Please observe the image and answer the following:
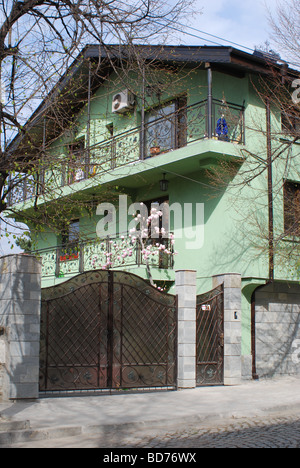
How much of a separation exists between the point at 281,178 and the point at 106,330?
22.0 feet

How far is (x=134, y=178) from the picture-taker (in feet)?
53.5

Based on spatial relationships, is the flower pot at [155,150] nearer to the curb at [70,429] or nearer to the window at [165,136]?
the window at [165,136]

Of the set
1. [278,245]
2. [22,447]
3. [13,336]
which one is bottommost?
[22,447]

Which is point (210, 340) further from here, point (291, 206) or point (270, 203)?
point (291, 206)

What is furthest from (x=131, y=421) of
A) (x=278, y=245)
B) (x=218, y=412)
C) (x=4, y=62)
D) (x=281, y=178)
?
(x=281, y=178)

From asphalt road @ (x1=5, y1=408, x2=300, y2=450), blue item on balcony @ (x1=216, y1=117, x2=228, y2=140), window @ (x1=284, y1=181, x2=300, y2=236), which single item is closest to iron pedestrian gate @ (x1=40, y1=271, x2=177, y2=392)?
asphalt road @ (x1=5, y1=408, x2=300, y2=450)

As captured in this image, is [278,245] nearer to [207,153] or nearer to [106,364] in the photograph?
[207,153]

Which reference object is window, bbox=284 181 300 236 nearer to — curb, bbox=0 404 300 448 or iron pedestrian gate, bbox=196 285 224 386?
iron pedestrian gate, bbox=196 285 224 386

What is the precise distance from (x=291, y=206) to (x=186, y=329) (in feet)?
16.5

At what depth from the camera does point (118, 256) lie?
16344 mm

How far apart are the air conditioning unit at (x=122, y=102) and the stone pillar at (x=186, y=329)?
7202mm

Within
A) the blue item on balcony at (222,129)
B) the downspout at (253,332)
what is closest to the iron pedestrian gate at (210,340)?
the downspout at (253,332)

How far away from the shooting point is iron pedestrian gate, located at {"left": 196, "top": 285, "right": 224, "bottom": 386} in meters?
12.4

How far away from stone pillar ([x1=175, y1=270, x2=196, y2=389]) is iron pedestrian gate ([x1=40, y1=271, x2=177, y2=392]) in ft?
0.45
